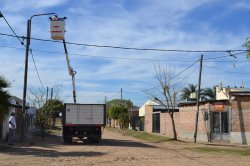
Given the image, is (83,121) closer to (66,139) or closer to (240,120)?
(66,139)

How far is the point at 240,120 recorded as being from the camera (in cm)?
3534

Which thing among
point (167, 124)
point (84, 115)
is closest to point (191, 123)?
point (167, 124)

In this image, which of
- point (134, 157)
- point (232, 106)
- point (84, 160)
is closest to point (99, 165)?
point (84, 160)

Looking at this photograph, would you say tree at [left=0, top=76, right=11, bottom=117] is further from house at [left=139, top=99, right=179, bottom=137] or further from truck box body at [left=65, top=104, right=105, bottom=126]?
house at [left=139, top=99, right=179, bottom=137]

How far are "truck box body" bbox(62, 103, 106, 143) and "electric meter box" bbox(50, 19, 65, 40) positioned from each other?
14.6 feet

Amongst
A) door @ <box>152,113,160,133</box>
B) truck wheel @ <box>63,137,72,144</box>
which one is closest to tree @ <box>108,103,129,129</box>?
door @ <box>152,113,160,133</box>

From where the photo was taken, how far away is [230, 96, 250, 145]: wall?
35.2 m

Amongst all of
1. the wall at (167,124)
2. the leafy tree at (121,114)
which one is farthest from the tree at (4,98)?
the leafy tree at (121,114)

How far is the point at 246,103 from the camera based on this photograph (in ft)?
116

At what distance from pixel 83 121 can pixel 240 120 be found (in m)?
12.5

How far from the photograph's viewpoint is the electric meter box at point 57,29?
27812 mm

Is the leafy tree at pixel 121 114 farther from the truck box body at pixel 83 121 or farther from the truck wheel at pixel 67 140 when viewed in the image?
the truck box body at pixel 83 121

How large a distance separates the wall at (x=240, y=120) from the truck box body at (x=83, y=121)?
36.3 feet

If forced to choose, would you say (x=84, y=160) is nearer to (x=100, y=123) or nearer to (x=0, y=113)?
(x=0, y=113)
